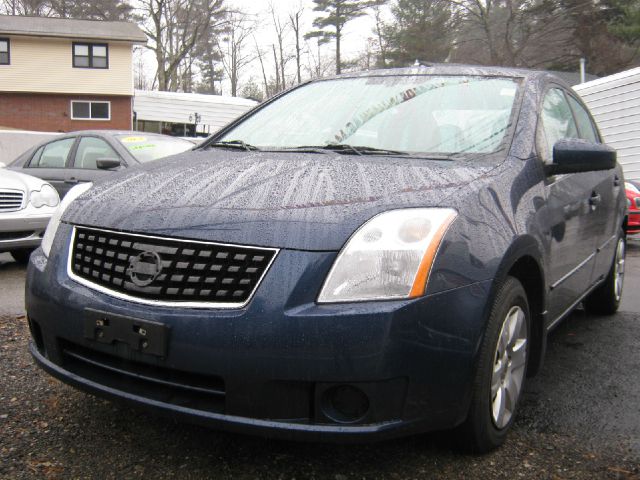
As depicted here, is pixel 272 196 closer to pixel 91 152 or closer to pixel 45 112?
pixel 91 152

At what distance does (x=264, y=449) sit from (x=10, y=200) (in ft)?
15.7

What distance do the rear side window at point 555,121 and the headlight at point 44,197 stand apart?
16.2ft

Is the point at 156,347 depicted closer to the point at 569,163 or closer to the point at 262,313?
the point at 262,313

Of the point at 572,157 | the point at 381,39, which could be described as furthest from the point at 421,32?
the point at 572,157

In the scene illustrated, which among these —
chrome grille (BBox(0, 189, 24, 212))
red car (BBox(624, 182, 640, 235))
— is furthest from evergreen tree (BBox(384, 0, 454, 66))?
chrome grille (BBox(0, 189, 24, 212))

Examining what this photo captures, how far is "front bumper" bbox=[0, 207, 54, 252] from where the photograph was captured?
6055 mm

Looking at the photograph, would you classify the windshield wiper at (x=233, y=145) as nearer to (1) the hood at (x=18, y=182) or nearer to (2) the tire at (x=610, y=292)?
(2) the tire at (x=610, y=292)

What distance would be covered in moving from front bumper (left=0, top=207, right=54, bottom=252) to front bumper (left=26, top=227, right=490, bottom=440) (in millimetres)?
4485

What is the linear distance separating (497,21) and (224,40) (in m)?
22.4

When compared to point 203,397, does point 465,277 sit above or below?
above

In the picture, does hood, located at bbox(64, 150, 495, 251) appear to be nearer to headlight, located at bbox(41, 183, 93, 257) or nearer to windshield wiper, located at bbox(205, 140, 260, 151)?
headlight, located at bbox(41, 183, 93, 257)

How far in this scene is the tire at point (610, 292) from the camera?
4516 mm

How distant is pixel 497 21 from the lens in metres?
32.0

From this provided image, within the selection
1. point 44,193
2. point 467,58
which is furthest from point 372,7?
point 44,193
